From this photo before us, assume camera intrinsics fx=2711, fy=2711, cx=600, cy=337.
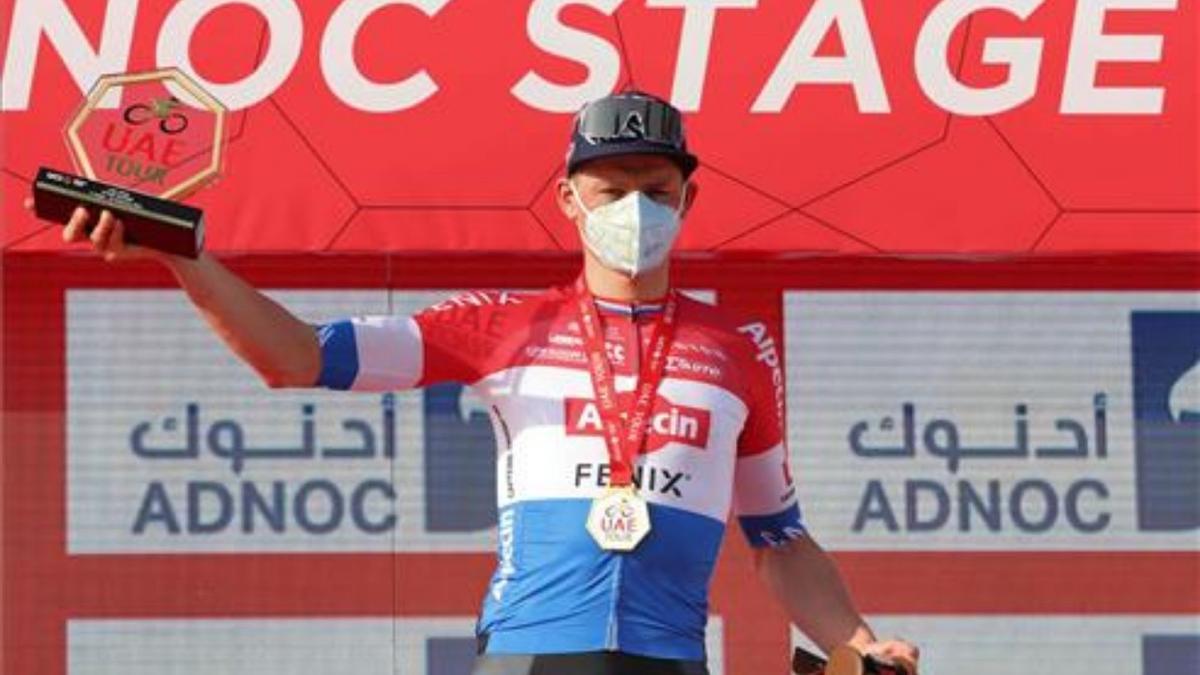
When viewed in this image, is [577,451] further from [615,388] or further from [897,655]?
[897,655]

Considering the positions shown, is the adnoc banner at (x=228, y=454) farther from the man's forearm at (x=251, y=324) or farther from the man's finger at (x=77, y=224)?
the man's finger at (x=77, y=224)

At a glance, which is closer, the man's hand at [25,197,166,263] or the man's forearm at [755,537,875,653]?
the man's hand at [25,197,166,263]

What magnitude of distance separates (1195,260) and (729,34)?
1028 mm

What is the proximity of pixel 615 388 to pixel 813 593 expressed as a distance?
0.44 m

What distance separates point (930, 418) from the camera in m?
5.44

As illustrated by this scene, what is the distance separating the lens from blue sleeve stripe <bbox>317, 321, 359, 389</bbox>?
3658mm

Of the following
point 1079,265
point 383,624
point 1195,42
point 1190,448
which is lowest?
point 383,624

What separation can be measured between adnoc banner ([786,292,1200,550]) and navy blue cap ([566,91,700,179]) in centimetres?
167

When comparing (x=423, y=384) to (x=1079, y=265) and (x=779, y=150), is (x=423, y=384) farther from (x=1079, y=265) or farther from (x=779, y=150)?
(x=1079, y=265)

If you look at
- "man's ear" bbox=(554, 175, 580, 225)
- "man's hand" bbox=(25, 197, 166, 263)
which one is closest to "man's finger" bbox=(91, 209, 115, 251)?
"man's hand" bbox=(25, 197, 166, 263)

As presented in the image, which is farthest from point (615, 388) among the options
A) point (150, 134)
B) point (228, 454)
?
point (228, 454)

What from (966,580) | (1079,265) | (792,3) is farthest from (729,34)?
(966,580)

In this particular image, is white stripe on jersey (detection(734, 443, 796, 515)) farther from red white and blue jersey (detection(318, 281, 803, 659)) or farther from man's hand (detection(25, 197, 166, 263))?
man's hand (detection(25, 197, 166, 263))

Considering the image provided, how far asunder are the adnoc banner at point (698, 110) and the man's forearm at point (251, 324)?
155 centimetres
